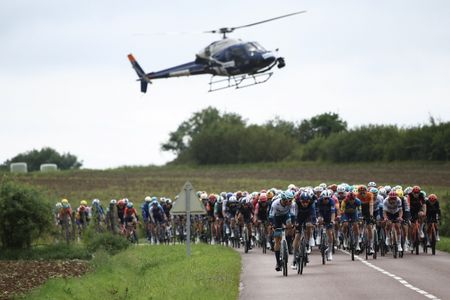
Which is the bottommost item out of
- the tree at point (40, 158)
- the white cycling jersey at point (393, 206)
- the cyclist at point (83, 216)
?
the cyclist at point (83, 216)

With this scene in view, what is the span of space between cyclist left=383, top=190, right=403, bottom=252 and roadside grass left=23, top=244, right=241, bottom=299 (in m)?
4.22

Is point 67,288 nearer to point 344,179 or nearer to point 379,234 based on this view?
point 379,234

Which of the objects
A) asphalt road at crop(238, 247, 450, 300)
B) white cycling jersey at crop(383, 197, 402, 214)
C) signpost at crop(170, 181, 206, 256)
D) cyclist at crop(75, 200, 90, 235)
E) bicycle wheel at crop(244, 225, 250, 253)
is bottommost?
asphalt road at crop(238, 247, 450, 300)

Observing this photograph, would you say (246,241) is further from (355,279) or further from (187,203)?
(355,279)

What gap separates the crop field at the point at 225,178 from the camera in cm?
7906

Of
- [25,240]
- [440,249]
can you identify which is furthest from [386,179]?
[440,249]

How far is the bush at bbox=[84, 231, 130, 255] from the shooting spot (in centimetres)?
4462

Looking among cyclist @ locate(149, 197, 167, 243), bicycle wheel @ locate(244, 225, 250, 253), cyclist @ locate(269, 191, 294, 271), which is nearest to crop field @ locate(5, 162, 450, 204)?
cyclist @ locate(149, 197, 167, 243)

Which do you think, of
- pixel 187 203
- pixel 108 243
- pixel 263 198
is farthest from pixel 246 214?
pixel 187 203

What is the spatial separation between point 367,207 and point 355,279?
7.61 m

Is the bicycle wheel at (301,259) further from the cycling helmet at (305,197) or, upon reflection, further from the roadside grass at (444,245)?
the roadside grass at (444,245)

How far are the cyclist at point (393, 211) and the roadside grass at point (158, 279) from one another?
4224 millimetres

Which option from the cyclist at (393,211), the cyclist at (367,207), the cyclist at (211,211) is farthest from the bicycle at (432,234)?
the cyclist at (211,211)

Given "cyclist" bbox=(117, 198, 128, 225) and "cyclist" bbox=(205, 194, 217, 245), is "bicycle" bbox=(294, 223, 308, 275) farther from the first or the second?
"cyclist" bbox=(117, 198, 128, 225)
